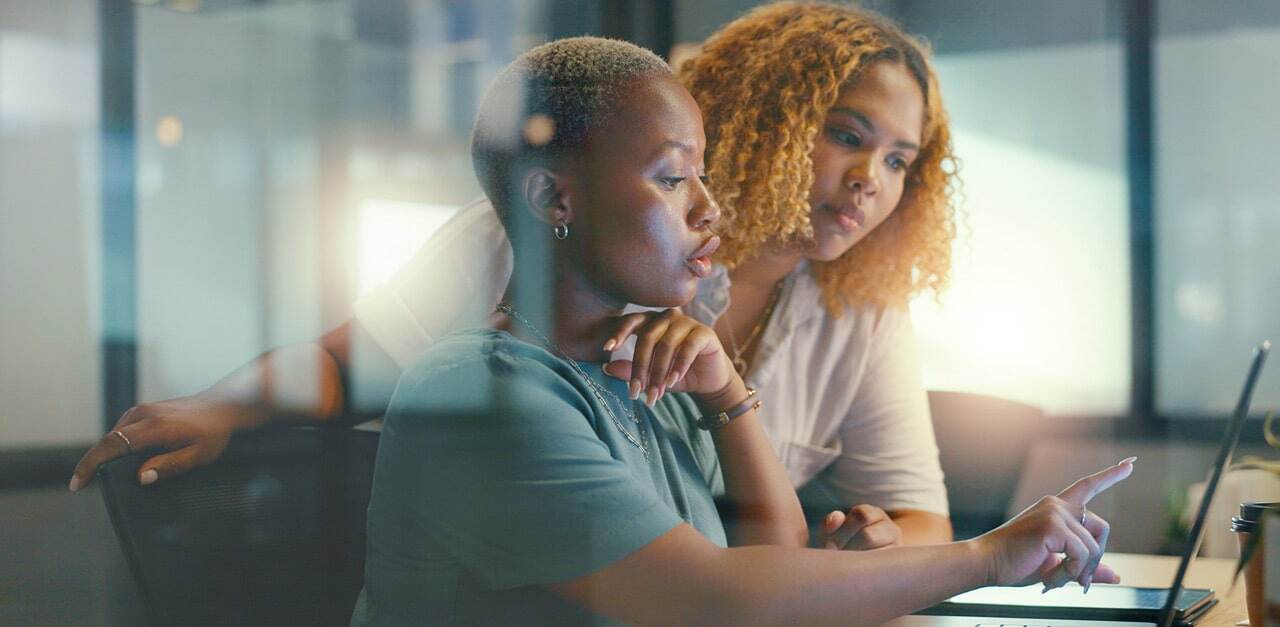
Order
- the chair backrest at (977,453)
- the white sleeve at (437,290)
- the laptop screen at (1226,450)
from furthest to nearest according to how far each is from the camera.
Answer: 1. the chair backrest at (977,453)
2. the white sleeve at (437,290)
3. the laptop screen at (1226,450)

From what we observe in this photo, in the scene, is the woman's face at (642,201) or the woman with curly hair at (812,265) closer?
the woman's face at (642,201)

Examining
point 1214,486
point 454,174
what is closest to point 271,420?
point 454,174

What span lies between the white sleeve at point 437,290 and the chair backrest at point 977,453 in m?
0.75

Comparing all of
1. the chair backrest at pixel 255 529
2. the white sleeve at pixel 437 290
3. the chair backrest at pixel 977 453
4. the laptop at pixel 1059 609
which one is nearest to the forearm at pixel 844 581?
the laptop at pixel 1059 609

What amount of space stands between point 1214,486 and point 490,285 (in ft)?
2.42

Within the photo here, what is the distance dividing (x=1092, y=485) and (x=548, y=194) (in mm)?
455

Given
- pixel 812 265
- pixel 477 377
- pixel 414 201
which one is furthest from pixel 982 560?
pixel 414 201

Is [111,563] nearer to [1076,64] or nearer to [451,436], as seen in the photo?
[451,436]

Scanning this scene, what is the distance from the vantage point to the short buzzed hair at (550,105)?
2.88 feet

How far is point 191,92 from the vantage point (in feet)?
3.68

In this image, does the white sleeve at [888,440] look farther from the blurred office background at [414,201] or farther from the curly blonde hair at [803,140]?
the blurred office background at [414,201]

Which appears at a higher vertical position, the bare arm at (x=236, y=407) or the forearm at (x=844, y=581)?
the bare arm at (x=236, y=407)

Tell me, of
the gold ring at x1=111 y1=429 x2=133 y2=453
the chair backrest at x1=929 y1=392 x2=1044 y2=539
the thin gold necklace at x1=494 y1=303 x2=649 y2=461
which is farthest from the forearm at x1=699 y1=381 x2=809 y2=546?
the chair backrest at x1=929 y1=392 x2=1044 y2=539

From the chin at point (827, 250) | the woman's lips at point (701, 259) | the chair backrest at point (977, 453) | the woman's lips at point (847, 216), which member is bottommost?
the chair backrest at point (977, 453)
